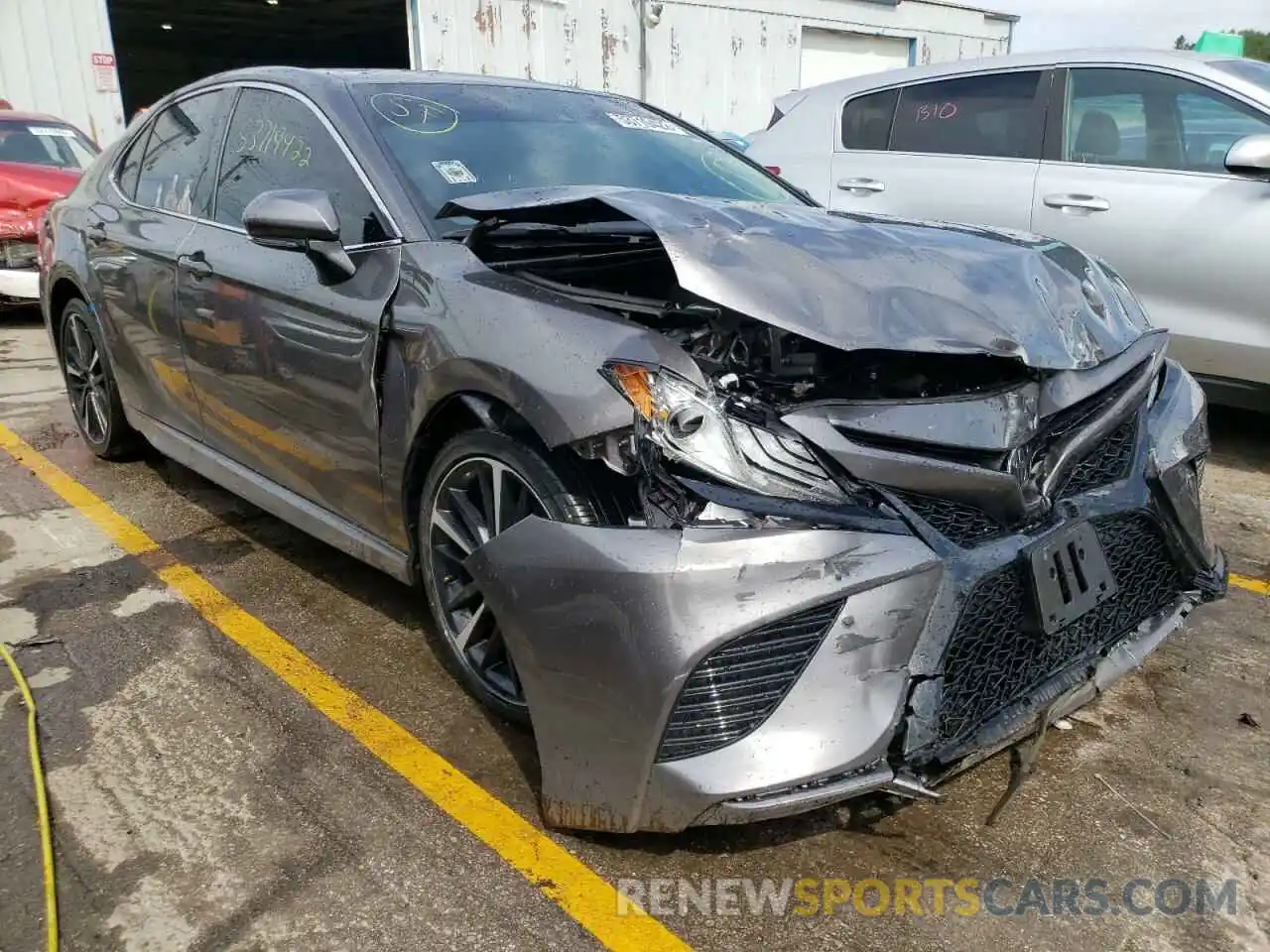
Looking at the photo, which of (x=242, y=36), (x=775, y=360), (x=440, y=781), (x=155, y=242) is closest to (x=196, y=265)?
(x=155, y=242)

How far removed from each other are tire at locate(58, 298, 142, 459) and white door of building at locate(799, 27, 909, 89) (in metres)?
15.0

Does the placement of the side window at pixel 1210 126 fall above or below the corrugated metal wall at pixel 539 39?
below

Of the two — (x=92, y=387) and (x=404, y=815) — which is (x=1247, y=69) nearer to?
(x=404, y=815)

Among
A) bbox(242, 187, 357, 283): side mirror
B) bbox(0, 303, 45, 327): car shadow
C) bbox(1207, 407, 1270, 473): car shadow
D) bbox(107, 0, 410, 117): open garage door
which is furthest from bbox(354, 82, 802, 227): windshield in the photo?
bbox(107, 0, 410, 117): open garage door

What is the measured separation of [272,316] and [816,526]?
190 cm

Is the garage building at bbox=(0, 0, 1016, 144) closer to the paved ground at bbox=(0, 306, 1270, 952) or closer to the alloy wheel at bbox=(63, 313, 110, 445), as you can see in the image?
the alloy wheel at bbox=(63, 313, 110, 445)

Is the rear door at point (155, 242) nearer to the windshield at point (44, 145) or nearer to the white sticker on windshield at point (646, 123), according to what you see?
the white sticker on windshield at point (646, 123)

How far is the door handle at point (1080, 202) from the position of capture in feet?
→ 15.4

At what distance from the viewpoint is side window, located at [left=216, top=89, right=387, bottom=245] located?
9.35ft

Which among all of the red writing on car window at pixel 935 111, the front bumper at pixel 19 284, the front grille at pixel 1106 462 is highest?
the red writing on car window at pixel 935 111

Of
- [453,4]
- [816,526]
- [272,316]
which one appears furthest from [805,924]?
[453,4]

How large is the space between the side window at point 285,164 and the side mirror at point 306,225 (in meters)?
0.09

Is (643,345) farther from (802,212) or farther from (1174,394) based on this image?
(1174,394)

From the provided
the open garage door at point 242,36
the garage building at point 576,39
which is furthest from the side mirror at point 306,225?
the open garage door at point 242,36
